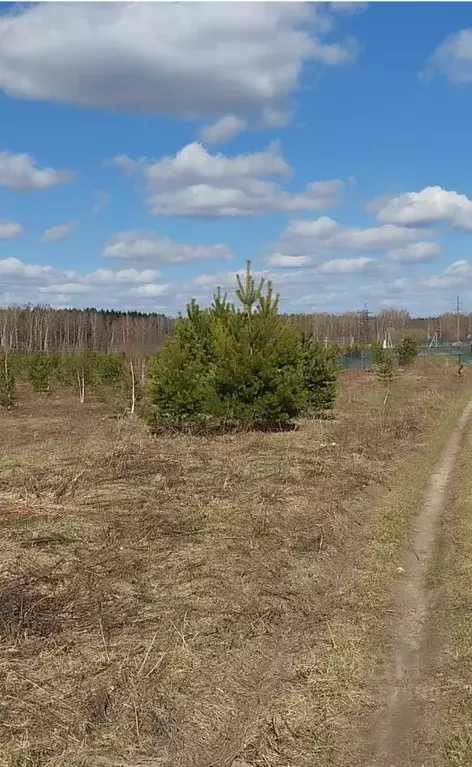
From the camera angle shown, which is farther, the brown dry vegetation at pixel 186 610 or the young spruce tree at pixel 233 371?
the young spruce tree at pixel 233 371

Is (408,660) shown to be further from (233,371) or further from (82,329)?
(82,329)

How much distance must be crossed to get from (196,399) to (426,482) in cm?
684

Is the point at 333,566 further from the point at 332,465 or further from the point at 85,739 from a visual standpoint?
the point at 332,465

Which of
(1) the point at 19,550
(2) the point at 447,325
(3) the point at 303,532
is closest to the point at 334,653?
(3) the point at 303,532

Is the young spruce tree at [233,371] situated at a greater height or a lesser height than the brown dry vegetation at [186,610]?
greater

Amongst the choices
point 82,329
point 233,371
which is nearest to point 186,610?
point 233,371

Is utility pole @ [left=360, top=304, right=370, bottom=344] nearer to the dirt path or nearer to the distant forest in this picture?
the distant forest

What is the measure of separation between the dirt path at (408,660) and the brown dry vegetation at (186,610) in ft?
0.55

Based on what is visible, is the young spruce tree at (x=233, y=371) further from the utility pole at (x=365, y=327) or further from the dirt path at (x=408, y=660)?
the utility pole at (x=365, y=327)

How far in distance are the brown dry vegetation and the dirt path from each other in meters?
0.17

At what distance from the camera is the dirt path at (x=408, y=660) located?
11.7ft

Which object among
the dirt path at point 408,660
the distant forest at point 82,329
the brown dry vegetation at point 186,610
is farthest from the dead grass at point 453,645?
the distant forest at point 82,329

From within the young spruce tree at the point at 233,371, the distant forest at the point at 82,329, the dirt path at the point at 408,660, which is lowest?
the dirt path at the point at 408,660

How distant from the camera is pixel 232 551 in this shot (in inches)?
275
